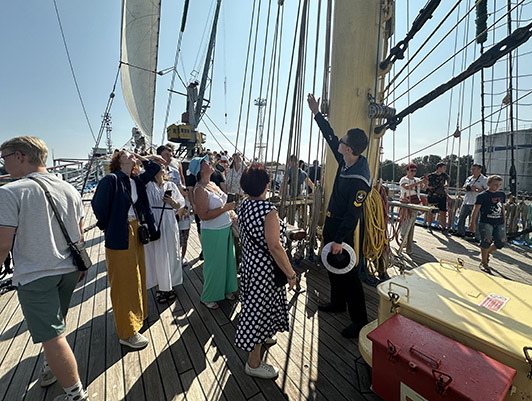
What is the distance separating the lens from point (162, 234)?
240 cm

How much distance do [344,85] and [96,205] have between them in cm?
256

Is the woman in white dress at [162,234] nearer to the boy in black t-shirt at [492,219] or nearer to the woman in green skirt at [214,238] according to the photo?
the woman in green skirt at [214,238]

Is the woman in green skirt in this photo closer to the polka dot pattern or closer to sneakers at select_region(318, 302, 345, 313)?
the polka dot pattern

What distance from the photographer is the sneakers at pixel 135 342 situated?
1.90 meters

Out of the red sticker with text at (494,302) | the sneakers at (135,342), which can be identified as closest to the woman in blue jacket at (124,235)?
the sneakers at (135,342)

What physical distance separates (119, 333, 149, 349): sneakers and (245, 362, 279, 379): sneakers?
862 mm

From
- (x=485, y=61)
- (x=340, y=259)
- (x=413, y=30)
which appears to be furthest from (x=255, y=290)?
(x=413, y=30)

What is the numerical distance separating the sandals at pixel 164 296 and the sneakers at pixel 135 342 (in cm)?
61

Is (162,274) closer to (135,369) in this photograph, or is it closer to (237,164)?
(135,369)

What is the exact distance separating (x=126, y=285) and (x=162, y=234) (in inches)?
23.5

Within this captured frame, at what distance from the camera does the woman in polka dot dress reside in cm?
Answer: 141

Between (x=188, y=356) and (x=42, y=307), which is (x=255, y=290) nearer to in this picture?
(x=188, y=356)

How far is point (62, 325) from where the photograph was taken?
138 centimetres

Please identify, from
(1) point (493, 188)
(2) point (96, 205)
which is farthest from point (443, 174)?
(2) point (96, 205)
